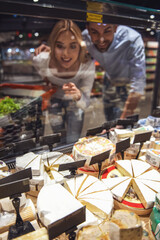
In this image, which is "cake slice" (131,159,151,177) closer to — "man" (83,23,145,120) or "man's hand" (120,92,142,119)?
"man" (83,23,145,120)

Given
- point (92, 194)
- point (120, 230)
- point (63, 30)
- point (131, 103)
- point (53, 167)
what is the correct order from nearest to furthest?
point (120, 230) → point (92, 194) → point (53, 167) → point (63, 30) → point (131, 103)

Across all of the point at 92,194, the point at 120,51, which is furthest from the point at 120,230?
the point at 120,51

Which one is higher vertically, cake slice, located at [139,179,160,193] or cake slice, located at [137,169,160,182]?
cake slice, located at [137,169,160,182]

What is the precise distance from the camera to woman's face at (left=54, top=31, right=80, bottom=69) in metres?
2.24

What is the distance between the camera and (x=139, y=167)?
139cm

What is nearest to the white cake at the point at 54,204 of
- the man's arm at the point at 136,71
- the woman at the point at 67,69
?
the woman at the point at 67,69

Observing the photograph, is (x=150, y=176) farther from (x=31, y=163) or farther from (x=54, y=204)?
(x=31, y=163)

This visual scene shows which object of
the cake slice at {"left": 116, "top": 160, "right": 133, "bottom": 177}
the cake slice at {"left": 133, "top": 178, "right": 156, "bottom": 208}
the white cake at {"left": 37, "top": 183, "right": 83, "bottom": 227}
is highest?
the white cake at {"left": 37, "top": 183, "right": 83, "bottom": 227}

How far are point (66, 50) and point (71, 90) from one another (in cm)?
52

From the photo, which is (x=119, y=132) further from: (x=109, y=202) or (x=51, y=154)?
(x=109, y=202)

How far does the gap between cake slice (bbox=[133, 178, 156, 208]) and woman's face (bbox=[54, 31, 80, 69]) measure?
1704 mm

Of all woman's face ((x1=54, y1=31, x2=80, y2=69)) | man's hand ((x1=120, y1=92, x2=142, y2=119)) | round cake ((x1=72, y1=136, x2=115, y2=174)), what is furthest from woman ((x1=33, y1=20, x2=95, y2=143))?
man's hand ((x1=120, y1=92, x2=142, y2=119))

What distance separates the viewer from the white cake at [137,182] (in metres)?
1.15

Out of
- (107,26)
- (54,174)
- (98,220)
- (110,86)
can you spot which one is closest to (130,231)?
(98,220)
